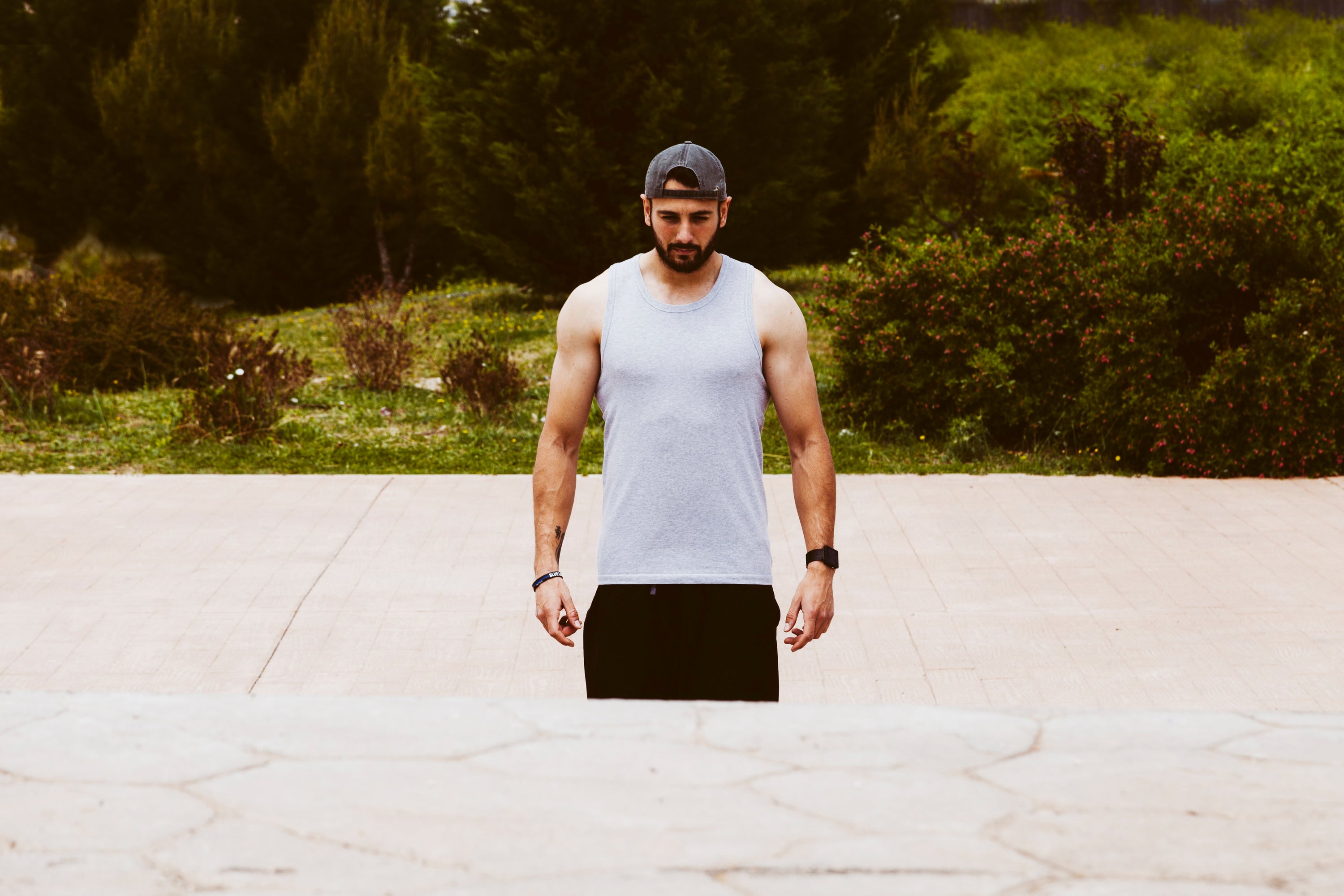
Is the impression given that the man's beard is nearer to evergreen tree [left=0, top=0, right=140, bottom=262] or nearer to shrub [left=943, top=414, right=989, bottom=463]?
shrub [left=943, top=414, right=989, bottom=463]

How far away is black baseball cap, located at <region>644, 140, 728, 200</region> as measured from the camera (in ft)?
10.2

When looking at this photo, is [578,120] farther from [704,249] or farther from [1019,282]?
[704,249]

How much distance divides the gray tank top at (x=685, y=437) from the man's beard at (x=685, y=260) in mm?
78

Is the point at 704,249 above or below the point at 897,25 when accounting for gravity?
below

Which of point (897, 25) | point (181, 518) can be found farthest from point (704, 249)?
point (897, 25)

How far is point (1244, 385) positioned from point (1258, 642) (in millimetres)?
3777

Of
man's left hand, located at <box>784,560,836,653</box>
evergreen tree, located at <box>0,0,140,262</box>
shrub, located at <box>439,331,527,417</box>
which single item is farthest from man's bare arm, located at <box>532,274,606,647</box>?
evergreen tree, located at <box>0,0,140,262</box>

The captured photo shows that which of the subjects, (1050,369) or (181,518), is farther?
(1050,369)

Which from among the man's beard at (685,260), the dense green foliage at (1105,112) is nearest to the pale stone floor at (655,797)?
the man's beard at (685,260)

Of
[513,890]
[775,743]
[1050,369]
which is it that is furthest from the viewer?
[1050,369]

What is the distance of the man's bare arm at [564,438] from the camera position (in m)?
3.20

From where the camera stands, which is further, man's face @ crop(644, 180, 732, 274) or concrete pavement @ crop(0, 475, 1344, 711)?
concrete pavement @ crop(0, 475, 1344, 711)

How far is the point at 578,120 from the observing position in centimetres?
1683

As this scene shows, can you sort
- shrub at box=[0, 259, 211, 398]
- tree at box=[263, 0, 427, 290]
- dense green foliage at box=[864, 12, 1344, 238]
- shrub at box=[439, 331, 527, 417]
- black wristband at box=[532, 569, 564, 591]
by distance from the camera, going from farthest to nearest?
tree at box=[263, 0, 427, 290], dense green foliage at box=[864, 12, 1344, 238], shrub at box=[0, 259, 211, 398], shrub at box=[439, 331, 527, 417], black wristband at box=[532, 569, 564, 591]
